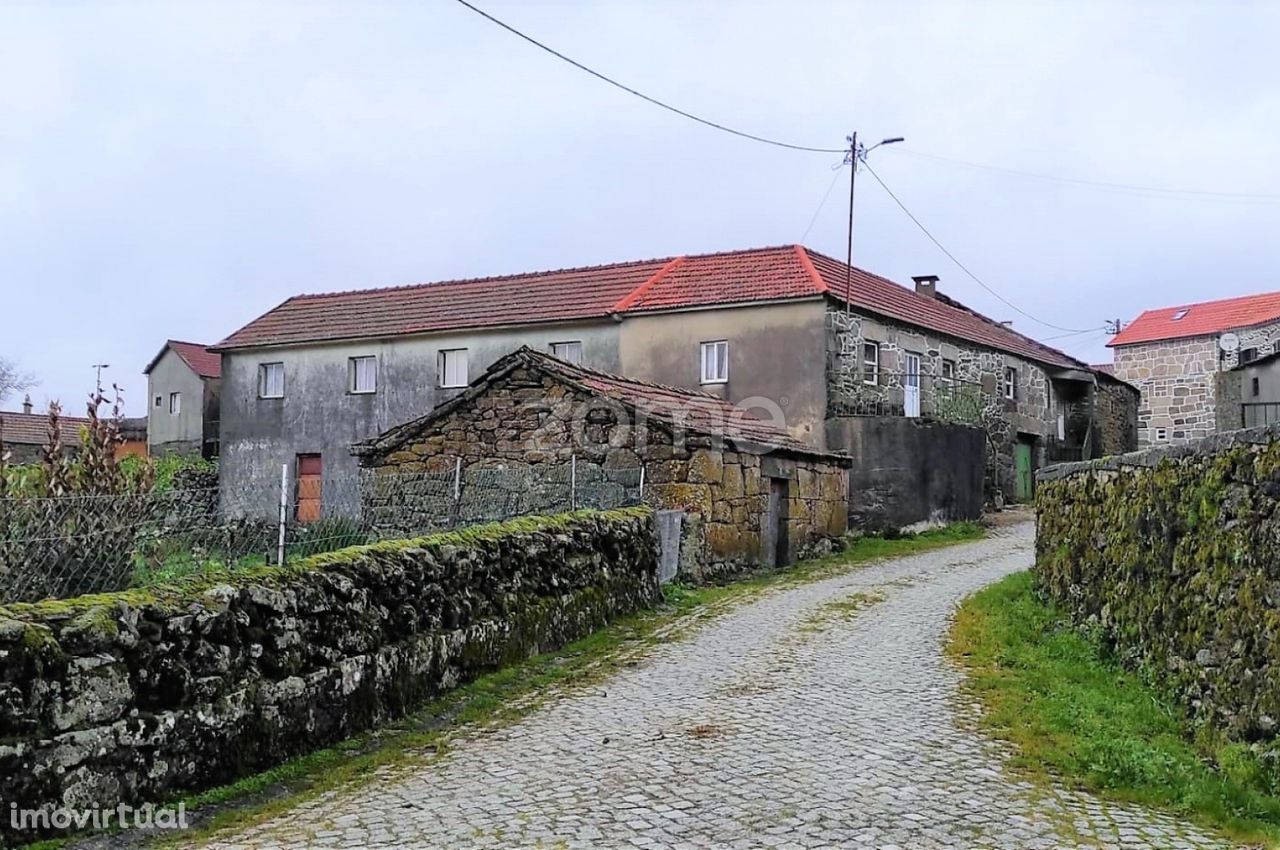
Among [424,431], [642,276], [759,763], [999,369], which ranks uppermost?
[642,276]

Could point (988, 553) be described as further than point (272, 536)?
Yes

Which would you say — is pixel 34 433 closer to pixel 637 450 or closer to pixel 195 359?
pixel 195 359

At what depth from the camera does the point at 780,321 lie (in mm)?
22547

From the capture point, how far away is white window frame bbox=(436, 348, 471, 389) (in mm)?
26844

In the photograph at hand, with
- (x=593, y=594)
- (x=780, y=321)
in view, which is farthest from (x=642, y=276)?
(x=593, y=594)

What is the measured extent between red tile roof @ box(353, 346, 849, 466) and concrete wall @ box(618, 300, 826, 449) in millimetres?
3939

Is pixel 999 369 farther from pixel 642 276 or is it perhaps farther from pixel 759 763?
pixel 759 763

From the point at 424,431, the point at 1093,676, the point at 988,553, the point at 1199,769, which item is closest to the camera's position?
the point at 1199,769

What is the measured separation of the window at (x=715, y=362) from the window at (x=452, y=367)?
252 inches

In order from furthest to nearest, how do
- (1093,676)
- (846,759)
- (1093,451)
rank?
(1093,451)
(1093,676)
(846,759)

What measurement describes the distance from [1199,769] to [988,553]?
495 inches

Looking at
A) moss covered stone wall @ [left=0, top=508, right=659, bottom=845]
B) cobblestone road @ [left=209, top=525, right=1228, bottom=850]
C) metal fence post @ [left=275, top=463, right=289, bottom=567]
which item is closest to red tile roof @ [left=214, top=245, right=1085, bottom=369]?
cobblestone road @ [left=209, top=525, right=1228, bottom=850]

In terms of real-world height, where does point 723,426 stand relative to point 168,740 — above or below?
above

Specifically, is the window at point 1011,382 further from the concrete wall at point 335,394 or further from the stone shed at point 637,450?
the stone shed at point 637,450
